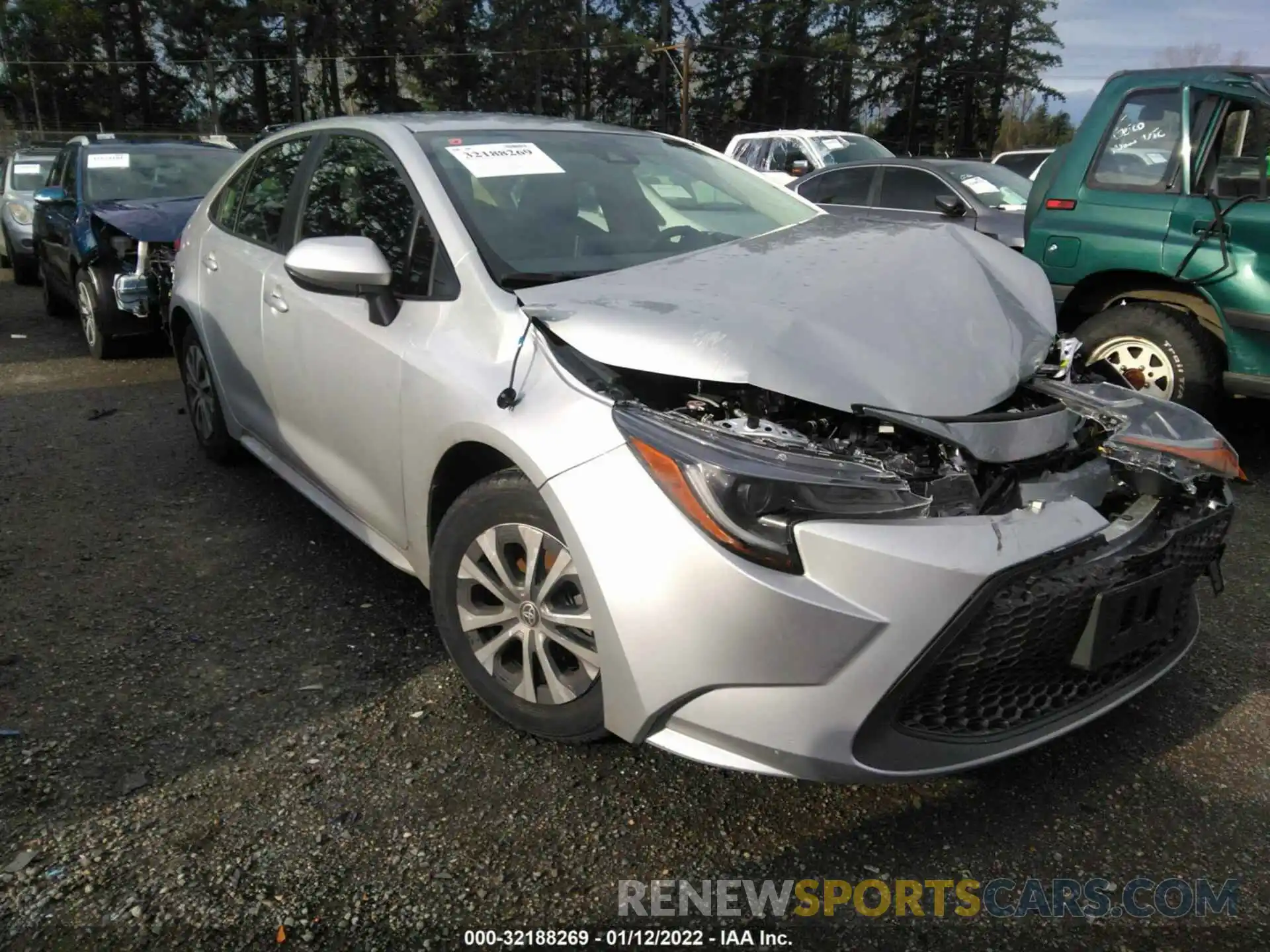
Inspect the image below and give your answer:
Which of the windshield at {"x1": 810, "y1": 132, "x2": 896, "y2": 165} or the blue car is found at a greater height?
the windshield at {"x1": 810, "y1": 132, "x2": 896, "y2": 165}

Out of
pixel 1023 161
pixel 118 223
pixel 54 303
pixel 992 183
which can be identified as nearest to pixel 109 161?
pixel 118 223

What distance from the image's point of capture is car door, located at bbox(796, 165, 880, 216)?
9.41m

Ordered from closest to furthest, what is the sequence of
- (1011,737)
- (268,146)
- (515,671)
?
(1011,737) → (515,671) → (268,146)

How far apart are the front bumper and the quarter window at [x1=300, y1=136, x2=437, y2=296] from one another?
1056mm

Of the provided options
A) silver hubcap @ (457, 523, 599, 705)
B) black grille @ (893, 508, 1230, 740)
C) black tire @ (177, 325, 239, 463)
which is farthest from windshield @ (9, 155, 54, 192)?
black grille @ (893, 508, 1230, 740)

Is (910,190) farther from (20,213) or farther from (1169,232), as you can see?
(20,213)

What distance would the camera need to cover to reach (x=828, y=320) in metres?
2.26

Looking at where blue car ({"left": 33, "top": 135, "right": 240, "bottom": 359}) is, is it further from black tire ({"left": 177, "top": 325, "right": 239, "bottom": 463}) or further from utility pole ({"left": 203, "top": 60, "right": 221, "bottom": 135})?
utility pole ({"left": 203, "top": 60, "right": 221, "bottom": 135})

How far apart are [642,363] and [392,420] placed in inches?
36.8

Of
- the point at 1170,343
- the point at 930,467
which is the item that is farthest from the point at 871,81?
the point at 930,467

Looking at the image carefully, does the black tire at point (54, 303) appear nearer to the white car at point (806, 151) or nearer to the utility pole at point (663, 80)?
the white car at point (806, 151)

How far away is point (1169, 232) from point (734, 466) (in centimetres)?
375

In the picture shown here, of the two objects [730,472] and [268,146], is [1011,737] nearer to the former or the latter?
[730,472]

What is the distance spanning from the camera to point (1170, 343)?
461 cm
